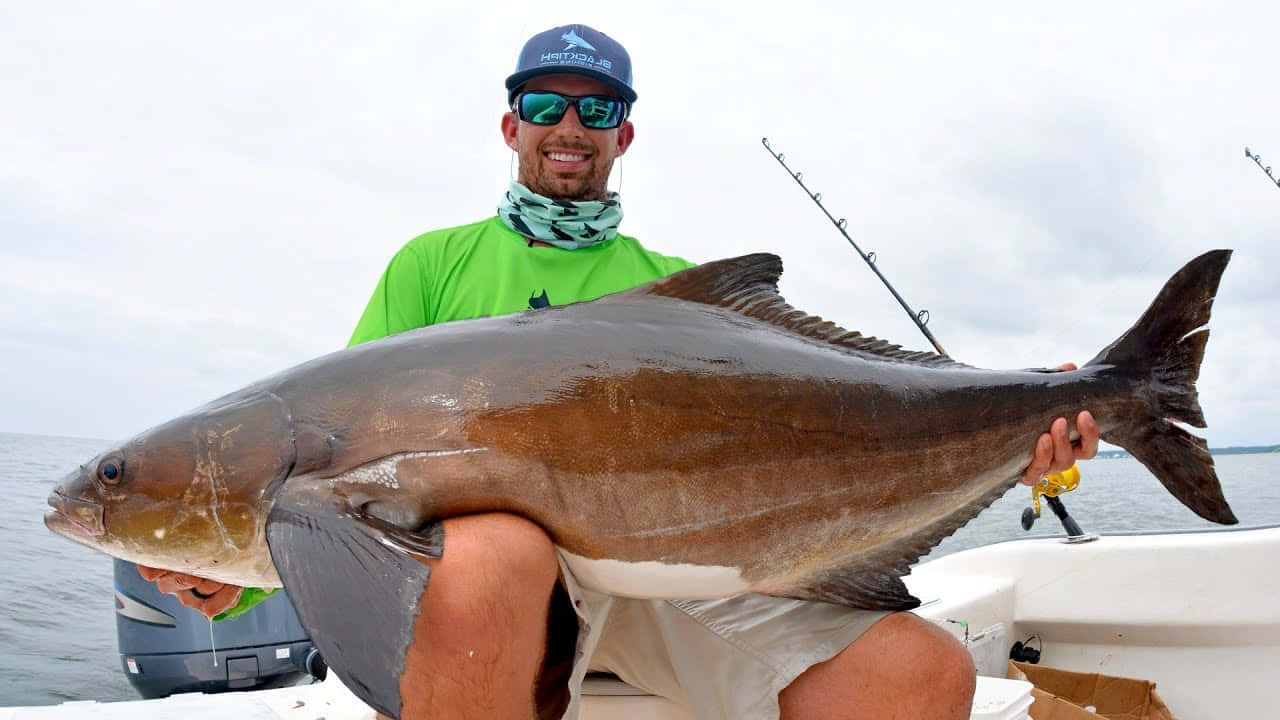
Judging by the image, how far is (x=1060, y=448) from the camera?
8.31 feet

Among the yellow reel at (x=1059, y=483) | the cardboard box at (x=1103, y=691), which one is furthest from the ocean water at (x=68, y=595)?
the cardboard box at (x=1103, y=691)

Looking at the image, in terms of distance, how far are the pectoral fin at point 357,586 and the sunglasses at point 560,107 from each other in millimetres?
1840

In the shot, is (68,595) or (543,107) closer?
(543,107)

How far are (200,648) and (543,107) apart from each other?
131 inches

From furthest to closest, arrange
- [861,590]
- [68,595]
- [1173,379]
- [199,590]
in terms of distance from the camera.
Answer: [68,595] < [1173,379] < [861,590] < [199,590]

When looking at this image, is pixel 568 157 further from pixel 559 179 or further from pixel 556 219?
pixel 556 219

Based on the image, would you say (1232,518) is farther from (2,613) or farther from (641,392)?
(2,613)

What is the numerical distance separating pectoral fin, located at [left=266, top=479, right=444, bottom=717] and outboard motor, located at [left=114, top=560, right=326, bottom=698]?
9.91 feet

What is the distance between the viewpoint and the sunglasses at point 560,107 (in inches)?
123

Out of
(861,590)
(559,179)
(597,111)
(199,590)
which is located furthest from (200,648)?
(861,590)

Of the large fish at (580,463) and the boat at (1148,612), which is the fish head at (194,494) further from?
the boat at (1148,612)

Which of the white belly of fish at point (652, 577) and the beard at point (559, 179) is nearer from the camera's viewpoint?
the white belly of fish at point (652, 577)

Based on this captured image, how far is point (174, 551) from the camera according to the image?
1.94 meters

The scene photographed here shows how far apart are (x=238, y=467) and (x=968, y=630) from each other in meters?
3.42
